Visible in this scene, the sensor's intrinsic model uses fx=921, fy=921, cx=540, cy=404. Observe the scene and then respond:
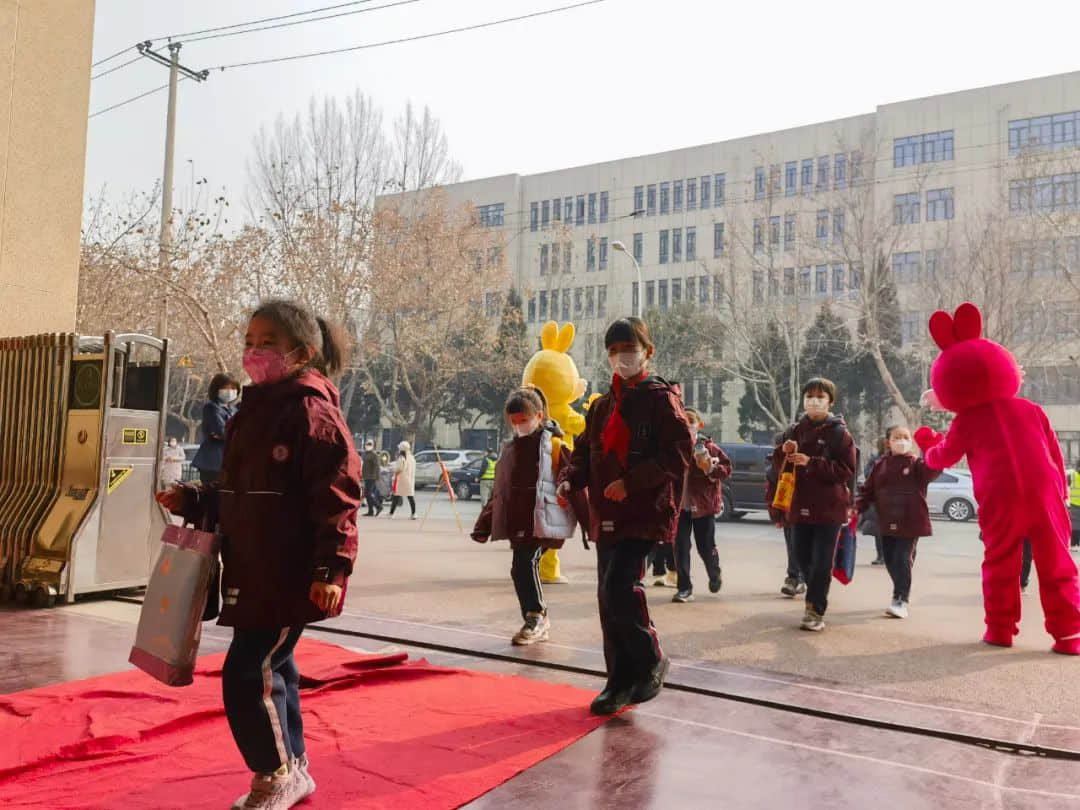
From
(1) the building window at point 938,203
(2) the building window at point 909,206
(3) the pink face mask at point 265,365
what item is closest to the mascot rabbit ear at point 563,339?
(3) the pink face mask at point 265,365

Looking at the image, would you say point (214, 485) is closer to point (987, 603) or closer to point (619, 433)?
point (619, 433)

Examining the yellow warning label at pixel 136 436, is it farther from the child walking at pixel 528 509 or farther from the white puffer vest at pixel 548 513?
the white puffer vest at pixel 548 513

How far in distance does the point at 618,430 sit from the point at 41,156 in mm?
7548

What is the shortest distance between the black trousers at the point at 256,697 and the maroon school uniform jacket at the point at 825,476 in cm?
463

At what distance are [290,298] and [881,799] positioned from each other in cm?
289

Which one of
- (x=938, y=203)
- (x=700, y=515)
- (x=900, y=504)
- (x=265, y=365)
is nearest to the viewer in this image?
(x=265, y=365)

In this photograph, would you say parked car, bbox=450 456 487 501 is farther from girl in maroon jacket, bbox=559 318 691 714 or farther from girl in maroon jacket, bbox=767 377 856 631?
girl in maroon jacket, bbox=559 318 691 714

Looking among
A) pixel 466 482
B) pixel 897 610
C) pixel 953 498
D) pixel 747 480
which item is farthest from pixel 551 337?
pixel 466 482

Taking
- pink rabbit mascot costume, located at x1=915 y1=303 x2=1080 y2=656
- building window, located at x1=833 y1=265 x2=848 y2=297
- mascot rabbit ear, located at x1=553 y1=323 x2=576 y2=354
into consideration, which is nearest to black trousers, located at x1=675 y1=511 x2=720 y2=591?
pink rabbit mascot costume, located at x1=915 y1=303 x2=1080 y2=656

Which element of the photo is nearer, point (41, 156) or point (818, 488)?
point (818, 488)

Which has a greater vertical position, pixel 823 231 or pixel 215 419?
pixel 823 231

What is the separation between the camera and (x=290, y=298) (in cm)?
336

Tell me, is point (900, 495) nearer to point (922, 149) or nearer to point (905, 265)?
point (905, 265)

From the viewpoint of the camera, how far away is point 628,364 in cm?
459
